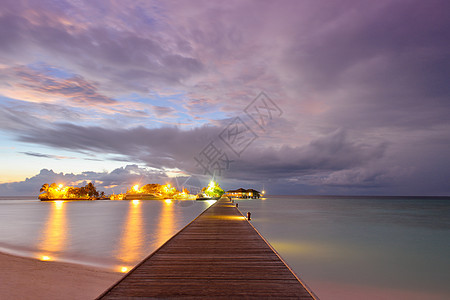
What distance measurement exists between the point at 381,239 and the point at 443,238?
21.3ft

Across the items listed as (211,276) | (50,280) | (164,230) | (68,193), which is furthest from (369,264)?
(68,193)

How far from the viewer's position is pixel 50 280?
Result: 10.5 metres

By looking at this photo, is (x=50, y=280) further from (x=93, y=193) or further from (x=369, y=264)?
(x=93, y=193)

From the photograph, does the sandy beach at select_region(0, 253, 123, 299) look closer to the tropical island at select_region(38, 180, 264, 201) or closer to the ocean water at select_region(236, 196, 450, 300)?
the ocean water at select_region(236, 196, 450, 300)

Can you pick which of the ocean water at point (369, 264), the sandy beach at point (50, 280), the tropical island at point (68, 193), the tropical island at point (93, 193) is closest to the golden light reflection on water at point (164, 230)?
the sandy beach at point (50, 280)

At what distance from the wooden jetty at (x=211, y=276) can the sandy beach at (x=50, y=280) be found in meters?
2.43

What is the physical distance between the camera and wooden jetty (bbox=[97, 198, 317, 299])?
6570mm

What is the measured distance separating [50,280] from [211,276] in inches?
268

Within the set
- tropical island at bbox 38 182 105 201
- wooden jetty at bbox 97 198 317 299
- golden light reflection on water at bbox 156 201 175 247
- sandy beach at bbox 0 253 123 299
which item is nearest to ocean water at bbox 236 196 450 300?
wooden jetty at bbox 97 198 317 299

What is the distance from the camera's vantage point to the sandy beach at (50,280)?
9.19 meters

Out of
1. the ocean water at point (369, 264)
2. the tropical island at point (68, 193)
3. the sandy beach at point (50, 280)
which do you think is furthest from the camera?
the tropical island at point (68, 193)

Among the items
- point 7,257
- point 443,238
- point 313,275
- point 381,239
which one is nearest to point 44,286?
point 7,257

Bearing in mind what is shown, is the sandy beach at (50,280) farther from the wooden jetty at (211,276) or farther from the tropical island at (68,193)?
the tropical island at (68,193)

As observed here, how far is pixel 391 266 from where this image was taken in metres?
15.0
